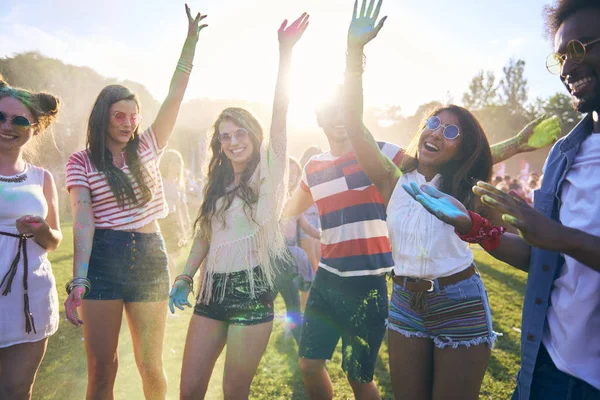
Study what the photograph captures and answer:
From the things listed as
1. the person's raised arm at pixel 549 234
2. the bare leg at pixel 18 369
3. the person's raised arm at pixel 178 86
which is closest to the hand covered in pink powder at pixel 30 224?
the bare leg at pixel 18 369

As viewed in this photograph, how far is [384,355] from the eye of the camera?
479cm

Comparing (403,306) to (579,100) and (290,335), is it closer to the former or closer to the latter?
(579,100)

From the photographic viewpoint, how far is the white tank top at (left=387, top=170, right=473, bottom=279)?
2.12 meters

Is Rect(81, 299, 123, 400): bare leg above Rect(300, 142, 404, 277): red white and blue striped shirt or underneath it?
underneath

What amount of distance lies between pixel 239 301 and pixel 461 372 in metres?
1.30

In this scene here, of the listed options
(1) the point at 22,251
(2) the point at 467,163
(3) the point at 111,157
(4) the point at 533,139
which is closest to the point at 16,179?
(1) the point at 22,251

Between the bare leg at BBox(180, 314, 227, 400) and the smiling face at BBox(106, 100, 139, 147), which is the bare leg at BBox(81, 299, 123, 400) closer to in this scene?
the bare leg at BBox(180, 314, 227, 400)

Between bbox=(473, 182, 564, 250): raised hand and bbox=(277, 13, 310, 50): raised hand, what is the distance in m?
1.55

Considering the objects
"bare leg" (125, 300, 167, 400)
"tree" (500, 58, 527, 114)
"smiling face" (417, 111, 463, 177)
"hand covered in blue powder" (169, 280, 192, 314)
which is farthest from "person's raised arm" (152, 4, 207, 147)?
"tree" (500, 58, 527, 114)

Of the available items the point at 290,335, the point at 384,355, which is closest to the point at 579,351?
the point at 384,355

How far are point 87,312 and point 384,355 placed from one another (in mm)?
3511

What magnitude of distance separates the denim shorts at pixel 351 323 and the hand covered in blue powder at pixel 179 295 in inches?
35.1

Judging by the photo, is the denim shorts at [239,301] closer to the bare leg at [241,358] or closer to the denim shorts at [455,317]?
the bare leg at [241,358]

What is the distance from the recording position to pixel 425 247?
6.98 feet
